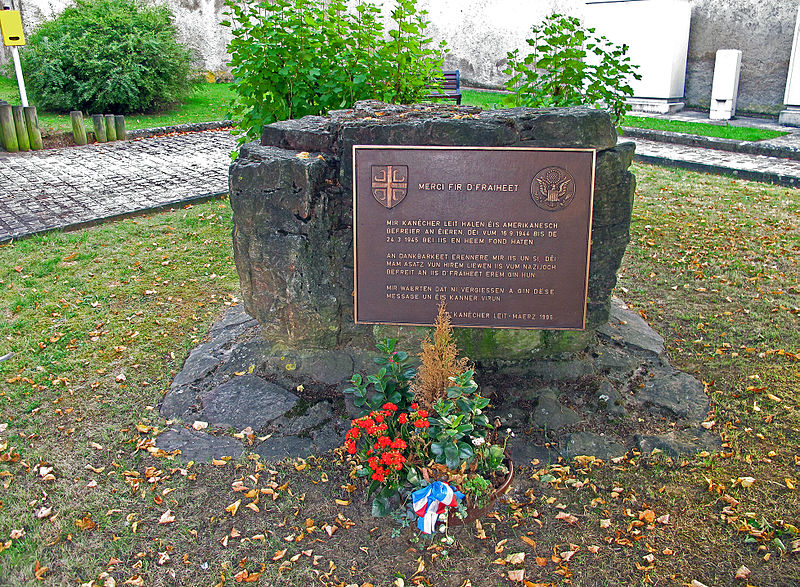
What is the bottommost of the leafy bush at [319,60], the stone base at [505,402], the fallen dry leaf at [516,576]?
the fallen dry leaf at [516,576]

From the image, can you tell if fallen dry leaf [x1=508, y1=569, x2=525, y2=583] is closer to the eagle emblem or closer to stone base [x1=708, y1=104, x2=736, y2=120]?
the eagle emblem

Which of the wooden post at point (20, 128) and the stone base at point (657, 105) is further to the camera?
the stone base at point (657, 105)

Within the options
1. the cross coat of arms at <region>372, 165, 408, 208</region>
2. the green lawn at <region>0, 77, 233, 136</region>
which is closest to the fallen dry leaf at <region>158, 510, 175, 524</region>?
the cross coat of arms at <region>372, 165, 408, 208</region>

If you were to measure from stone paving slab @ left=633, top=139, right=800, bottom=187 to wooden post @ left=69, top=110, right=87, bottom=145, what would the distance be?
31.7 feet

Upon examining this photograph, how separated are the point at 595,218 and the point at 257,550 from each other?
2615mm

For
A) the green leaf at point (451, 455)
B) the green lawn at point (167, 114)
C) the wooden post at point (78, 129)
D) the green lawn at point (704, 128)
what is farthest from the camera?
the green lawn at point (167, 114)

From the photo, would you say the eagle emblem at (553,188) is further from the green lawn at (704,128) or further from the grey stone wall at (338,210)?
the green lawn at (704,128)

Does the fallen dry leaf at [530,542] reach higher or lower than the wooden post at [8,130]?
lower

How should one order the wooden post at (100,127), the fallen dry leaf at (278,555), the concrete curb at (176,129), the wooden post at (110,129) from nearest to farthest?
the fallen dry leaf at (278,555) → the wooden post at (100,127) → the wooden post at (110,129) → the concrete curb at (176,129)

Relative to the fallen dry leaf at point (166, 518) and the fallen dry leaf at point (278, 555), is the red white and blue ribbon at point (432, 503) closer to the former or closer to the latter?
the fallen dry leaf at point (278, 555)

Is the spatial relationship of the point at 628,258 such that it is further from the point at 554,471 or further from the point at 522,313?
the point at 554,471

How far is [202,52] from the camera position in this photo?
65.6 feet

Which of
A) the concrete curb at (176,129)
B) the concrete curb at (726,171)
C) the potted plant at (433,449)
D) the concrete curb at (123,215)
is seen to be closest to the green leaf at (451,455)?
the potted plant at (433,449)

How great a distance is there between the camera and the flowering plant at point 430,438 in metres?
3.20
